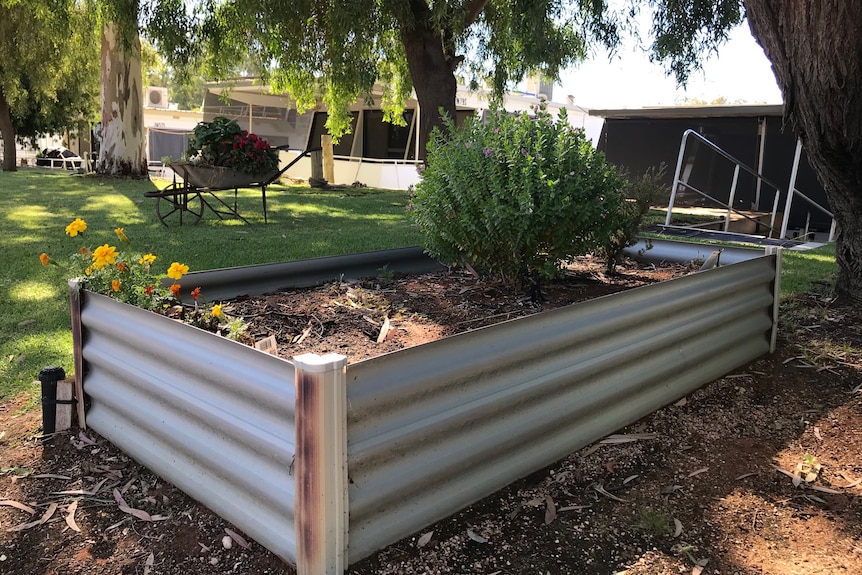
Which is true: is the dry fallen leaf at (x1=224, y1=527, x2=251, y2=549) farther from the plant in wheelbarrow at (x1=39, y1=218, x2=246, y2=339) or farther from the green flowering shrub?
the green flowering shrub

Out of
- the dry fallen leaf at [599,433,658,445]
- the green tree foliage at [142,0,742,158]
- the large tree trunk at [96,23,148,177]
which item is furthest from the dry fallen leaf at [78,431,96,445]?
the large tree trunk at [96,23,148,177]

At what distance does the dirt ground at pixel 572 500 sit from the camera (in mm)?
2100

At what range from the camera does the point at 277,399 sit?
1891 millimetres

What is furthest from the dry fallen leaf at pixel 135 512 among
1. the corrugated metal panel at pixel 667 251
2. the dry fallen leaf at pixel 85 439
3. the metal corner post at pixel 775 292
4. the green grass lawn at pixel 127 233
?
the corrugated metal panel at pixel 667 251

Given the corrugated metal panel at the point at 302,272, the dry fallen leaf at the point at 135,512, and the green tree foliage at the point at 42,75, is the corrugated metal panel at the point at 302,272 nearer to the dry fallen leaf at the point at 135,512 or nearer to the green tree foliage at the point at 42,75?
the dry fallen leaf at the point at 135,512

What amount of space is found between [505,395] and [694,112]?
1363 centimetres

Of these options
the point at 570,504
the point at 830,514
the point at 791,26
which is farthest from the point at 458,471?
the point at 791,26

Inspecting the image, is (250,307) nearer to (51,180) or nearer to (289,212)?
(289,212)

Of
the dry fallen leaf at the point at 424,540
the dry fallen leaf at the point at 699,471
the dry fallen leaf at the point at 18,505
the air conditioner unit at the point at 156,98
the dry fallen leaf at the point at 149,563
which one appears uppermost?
the air conditioner unit at the point at 156,98

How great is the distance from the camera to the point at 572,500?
8.04 feet

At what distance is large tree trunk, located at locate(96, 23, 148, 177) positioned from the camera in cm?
1644

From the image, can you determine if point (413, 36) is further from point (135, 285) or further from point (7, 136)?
point (7, 136)

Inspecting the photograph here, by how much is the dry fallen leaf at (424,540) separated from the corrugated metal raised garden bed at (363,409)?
0.05 metres

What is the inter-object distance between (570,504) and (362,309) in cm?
175
